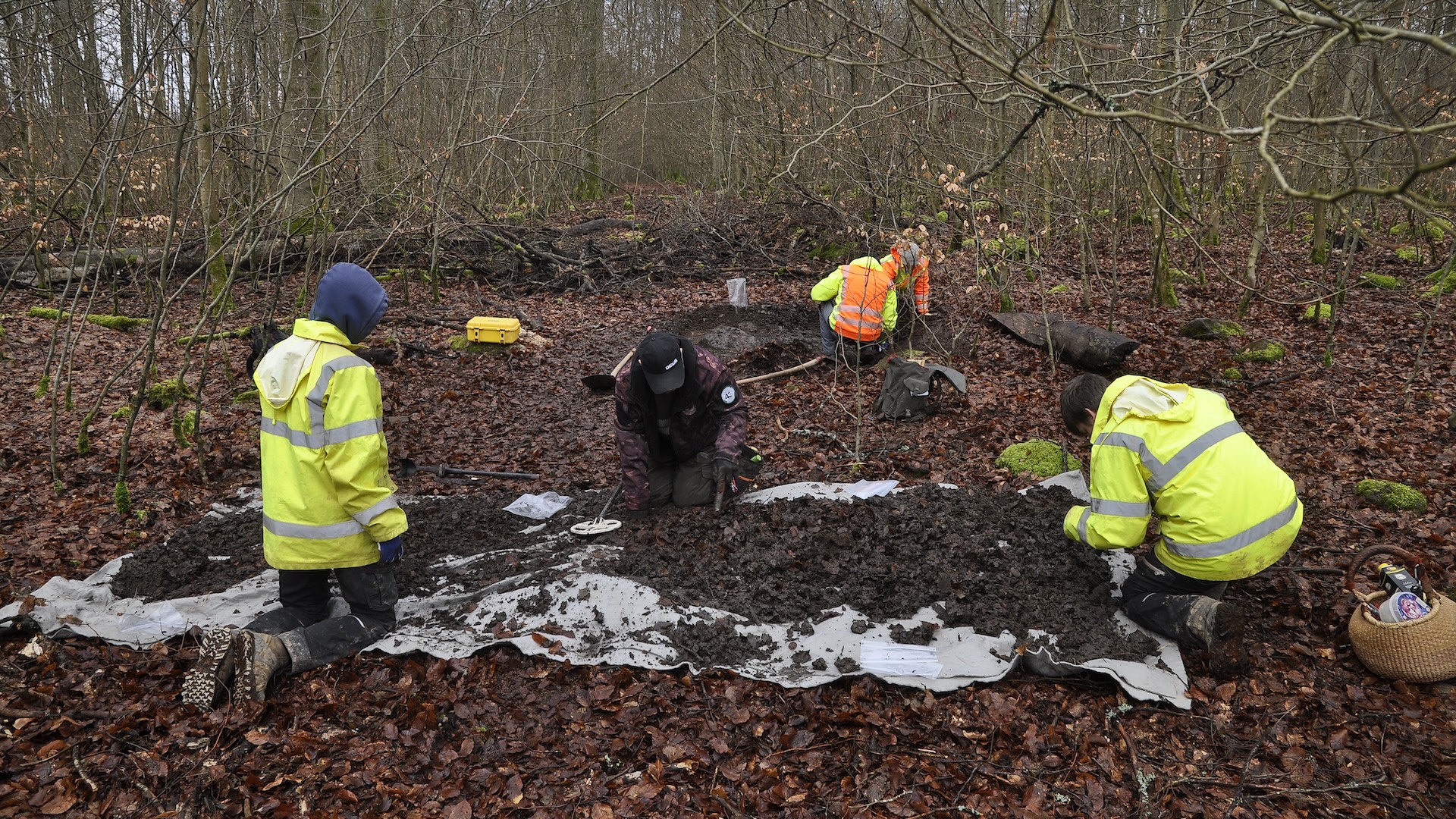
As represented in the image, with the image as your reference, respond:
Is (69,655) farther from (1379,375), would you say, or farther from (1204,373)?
(1379,375)

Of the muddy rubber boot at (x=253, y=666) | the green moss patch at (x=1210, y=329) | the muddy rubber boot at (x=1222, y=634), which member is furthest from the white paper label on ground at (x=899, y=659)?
the green moss patch at (x=1210, y=329)

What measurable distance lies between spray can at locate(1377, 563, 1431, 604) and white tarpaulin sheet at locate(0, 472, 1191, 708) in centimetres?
88

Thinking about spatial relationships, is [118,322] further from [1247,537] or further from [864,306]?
[1247,537]

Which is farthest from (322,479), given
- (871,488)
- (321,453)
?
(871,488)

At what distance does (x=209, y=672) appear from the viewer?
3.26 metres

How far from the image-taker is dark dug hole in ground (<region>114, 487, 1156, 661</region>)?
149 inches

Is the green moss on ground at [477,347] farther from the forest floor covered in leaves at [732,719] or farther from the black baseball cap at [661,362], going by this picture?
the black baseball cap at [661,362]

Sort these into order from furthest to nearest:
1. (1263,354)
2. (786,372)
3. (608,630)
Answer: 1. (786,372)
2. (1263,354)
3. (608,630)

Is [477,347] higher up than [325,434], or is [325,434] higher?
[325,434]

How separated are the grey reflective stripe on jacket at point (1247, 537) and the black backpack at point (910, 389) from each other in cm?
340

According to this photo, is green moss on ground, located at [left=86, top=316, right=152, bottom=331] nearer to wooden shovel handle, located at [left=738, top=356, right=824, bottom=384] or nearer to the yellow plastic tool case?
the yellow plastic tool case

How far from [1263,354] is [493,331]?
7.59 meters

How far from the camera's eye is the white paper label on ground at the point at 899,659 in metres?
3.41

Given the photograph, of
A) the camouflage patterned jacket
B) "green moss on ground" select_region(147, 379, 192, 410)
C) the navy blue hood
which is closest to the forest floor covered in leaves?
the camouflage patterned jacket
